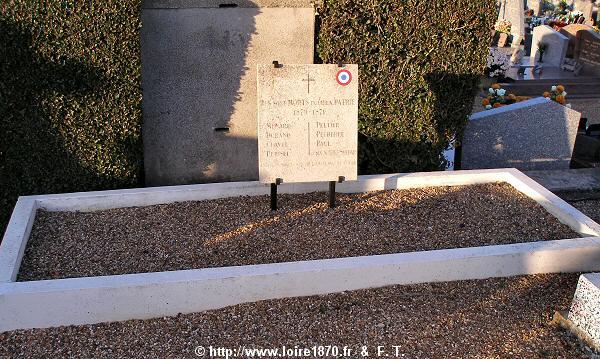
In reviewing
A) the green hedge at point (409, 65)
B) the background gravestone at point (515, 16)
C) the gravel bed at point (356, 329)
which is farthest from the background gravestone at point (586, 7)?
the gravel bed at point (356, 329)

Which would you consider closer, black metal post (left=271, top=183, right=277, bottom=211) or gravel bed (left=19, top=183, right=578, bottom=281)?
gravel bed (left=19, top=183, right=578, bottom=281)

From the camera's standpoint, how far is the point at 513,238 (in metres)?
4.61

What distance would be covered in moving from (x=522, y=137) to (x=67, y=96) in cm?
521

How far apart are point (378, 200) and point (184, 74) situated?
237 cm

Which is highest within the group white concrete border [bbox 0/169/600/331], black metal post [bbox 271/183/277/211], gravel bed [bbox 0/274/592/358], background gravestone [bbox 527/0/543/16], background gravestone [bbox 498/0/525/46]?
background gravestone [bbox 527/0/543/16]

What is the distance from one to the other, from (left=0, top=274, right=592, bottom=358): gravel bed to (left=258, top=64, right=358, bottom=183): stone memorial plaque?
52.2 inches

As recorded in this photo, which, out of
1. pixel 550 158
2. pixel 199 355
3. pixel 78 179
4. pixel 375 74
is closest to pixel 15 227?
pixel 78 179

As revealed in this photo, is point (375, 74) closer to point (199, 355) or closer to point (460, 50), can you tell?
point (460, 50)

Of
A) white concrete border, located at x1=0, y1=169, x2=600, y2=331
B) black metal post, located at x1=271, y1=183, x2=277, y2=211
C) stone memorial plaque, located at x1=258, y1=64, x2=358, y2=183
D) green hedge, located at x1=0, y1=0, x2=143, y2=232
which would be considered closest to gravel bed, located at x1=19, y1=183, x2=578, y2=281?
black metal post, located at x1=271, y1=183, x2=277, y2=211

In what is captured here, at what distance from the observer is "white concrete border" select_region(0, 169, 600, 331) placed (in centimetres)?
357

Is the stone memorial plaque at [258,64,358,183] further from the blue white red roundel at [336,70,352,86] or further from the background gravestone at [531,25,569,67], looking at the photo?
the background gravestone at [531,25,569,67]

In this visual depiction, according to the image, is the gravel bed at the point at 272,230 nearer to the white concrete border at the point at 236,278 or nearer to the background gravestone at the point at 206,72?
the white concrete border at the point at 236,278

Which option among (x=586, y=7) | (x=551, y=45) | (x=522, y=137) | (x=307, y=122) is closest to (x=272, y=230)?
(x=307, y=122)

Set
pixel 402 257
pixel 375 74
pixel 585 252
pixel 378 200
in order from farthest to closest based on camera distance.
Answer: pixel 375 74 < pixel 378 200 < pixel 585 252 < pixel 402 257
